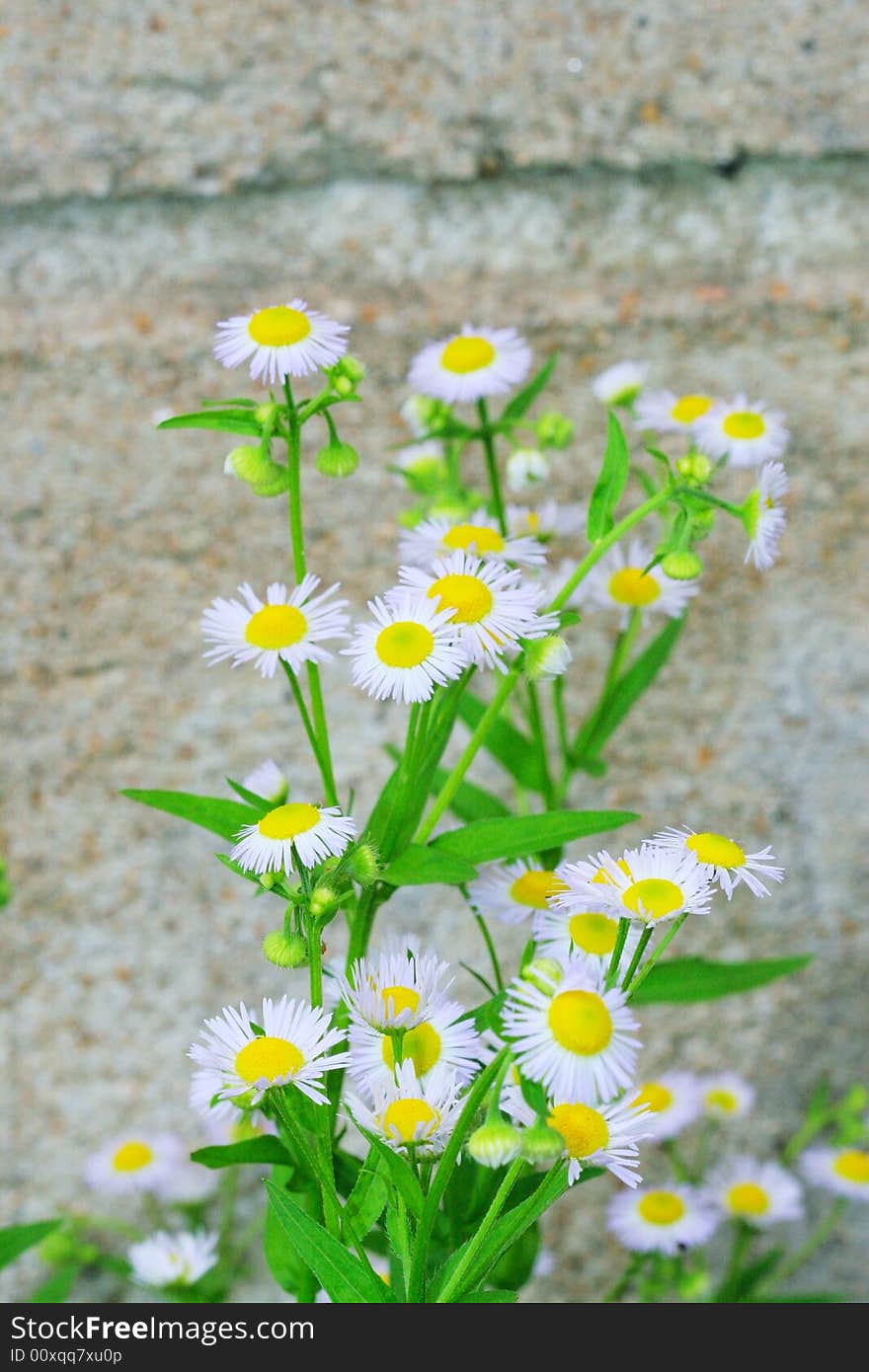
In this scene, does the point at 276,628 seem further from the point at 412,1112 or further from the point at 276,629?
the point at 412,1112

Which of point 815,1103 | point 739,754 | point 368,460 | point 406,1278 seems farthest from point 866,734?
point 406,1278

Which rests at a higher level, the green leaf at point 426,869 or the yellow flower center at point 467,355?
the yellow flower center at point 467,355

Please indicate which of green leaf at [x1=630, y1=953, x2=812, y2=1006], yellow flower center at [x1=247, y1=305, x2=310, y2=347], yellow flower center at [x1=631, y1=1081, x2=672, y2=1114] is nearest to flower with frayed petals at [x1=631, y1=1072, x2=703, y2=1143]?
yellow flower center at [x1=631, y1=1081, x2=672, y2=1114]

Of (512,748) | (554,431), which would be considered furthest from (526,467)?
(512,748)

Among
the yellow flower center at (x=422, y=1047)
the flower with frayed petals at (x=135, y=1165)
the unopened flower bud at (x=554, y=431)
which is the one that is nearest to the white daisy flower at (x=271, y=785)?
the yellow flower center at (x=422, y=1047)

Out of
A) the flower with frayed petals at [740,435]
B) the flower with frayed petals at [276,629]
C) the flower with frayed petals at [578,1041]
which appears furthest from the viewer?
the flower with frayed petals at [740,435]

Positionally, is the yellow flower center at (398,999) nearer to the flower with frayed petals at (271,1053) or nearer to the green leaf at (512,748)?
the flower with frayed petals at (271,1053)
